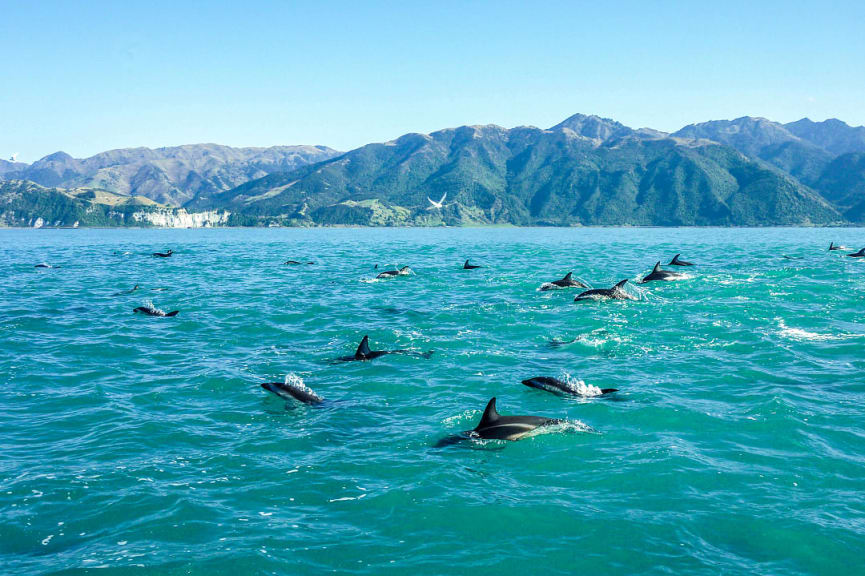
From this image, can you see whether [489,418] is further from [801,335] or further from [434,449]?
[801,335]

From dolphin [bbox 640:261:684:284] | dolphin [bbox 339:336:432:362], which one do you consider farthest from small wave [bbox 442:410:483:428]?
dolphin [bbox 640:261:684:284]

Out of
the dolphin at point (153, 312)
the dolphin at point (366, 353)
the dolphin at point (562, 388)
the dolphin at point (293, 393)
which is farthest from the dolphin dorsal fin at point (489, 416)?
the dolphin at point (153, 312)

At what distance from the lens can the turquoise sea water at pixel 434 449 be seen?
10281mm

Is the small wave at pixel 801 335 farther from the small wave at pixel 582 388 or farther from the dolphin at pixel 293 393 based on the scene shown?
the dolphin at pixel 293 393

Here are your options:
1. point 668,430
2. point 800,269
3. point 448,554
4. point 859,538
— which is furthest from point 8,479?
point 800,269

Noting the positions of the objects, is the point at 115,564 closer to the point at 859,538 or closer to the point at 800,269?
the point at 859,538

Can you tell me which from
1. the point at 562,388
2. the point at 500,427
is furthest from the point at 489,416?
the point at 562,388

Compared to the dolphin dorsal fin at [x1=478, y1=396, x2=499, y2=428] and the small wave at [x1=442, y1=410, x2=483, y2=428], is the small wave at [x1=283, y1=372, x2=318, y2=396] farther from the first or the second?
the dolphin dorsal fin at [x1=478, y1=396, x2=499, y2=428]

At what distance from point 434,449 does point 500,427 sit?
1956 millimetres

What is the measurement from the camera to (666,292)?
41688mm

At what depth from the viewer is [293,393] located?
18.8 m

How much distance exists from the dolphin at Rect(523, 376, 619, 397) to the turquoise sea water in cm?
50

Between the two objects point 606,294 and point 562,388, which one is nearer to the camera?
point 562,388

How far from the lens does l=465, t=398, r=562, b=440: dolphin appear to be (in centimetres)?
1542
